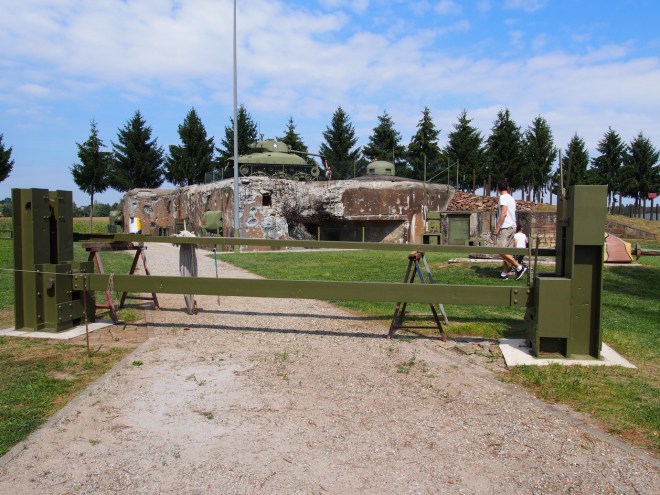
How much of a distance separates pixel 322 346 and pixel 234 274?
6.68 meters

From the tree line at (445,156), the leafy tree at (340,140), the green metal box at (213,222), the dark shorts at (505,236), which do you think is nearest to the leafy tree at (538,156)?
the tree line at (445,156)

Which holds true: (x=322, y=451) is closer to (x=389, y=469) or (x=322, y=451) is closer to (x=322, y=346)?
(x=389, y=469)

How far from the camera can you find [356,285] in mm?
4918

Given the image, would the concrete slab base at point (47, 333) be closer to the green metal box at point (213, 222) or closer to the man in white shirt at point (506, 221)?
the man in white shirt at point (506, 221)

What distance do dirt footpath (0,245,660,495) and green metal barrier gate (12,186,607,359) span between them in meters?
0.58

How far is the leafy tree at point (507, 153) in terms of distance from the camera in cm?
5003

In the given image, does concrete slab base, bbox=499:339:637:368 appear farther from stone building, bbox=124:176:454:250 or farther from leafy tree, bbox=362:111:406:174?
leafy tree, bbox=362:111:406:174

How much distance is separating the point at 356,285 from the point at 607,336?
8.91 feet

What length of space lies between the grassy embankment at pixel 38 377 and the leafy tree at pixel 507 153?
159 feet

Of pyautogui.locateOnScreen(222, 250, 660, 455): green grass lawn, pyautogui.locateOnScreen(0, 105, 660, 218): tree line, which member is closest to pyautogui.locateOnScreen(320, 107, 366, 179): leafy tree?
pyautogui.locateOnScreen(0, 105, 660, 218): tree line

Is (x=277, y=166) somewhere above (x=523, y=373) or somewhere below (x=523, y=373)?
above

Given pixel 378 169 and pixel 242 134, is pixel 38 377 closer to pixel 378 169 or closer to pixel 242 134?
pixel 378 169

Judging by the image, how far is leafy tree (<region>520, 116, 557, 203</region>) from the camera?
50062 millimetres

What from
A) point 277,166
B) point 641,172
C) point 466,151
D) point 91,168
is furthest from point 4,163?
point 641,172
